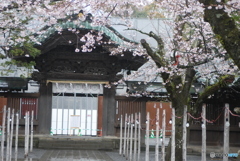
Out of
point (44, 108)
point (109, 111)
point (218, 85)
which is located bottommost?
point (109, 111)

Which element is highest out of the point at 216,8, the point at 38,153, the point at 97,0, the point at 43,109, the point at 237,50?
the point at 97,0

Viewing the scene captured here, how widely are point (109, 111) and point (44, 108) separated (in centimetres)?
307

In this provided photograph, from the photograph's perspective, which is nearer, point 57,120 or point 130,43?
point 130,43

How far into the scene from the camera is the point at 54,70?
1908 cm

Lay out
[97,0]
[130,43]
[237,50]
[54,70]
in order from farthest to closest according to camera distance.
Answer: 1. [54,70]
2. [130,43]
3. [97,0]
4. [237,50]

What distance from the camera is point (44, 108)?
18.9m

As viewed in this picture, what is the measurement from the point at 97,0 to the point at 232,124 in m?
10.5

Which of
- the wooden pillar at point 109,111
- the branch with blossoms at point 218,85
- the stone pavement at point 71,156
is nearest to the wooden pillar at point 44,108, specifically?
the stone pavement at point 71,156

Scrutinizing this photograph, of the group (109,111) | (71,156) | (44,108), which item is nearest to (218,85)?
(71,156)

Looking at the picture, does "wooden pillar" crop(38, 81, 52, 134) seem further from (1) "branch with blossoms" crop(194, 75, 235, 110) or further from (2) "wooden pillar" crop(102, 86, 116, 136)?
(1) "branch with blossoms" crop(194, 75, 235, 110)

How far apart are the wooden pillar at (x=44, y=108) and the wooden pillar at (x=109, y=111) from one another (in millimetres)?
2601

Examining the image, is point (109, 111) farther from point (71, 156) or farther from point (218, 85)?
point (218, 85)

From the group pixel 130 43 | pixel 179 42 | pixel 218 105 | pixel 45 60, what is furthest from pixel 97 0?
pixel 218 105

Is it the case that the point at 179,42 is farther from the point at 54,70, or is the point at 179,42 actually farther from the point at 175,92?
the point at 54,70
